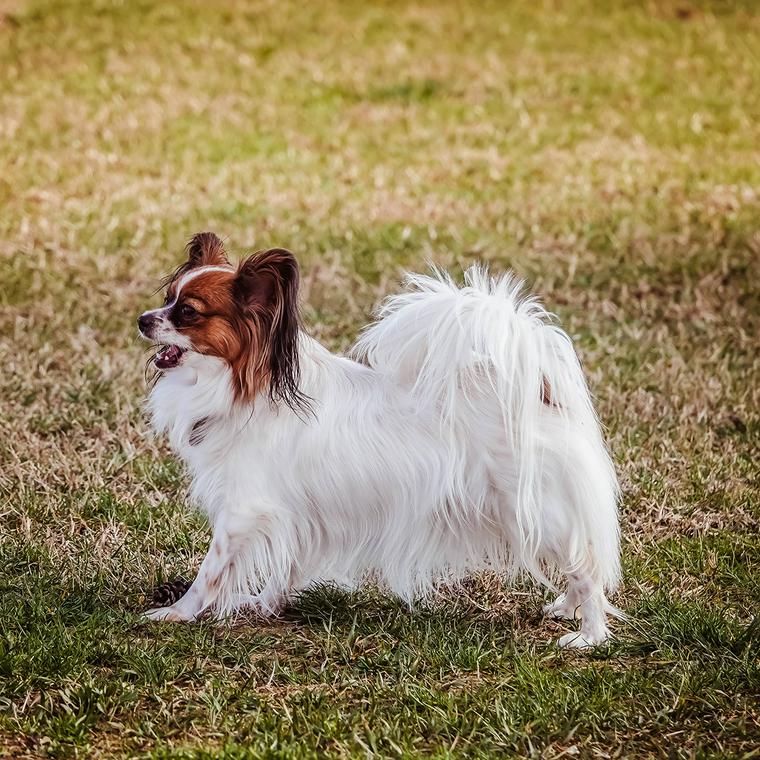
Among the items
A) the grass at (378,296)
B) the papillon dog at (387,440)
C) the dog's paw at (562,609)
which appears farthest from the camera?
the dog's paw at (562,609)

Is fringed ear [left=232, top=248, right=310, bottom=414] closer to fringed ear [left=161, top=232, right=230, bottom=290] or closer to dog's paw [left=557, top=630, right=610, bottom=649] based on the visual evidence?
fringed ear [left=161, top=232, right=230, bottom=290]

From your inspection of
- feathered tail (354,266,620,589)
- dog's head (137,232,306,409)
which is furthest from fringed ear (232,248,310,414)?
feathered tail (354,266,620,589)

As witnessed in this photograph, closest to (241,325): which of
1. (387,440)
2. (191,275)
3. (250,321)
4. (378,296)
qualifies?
(250,321)

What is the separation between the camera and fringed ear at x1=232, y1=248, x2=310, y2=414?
3.65 m

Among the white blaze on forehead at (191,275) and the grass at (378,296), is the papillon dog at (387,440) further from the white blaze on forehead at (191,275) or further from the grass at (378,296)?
the grass at (378,296)

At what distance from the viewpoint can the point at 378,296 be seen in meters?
7.71

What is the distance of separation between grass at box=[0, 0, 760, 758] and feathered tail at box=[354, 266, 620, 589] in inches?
15.8

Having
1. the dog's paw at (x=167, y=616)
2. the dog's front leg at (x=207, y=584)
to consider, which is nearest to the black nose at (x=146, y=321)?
the dog's front leg at (x=207, y=584)

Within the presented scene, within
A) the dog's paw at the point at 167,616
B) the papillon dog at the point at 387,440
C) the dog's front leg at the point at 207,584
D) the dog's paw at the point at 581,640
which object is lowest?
the dog's paw at the point at 581,640

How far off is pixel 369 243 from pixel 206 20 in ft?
22.2

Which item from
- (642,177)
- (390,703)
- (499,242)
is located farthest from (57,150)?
(390,703)

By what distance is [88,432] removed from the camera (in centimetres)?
566

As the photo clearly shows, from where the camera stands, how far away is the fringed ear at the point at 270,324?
12.0ft

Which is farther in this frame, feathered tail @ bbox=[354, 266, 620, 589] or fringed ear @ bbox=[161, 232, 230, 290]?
fringed ear @ bbox=[161, 232, 230, 290]
